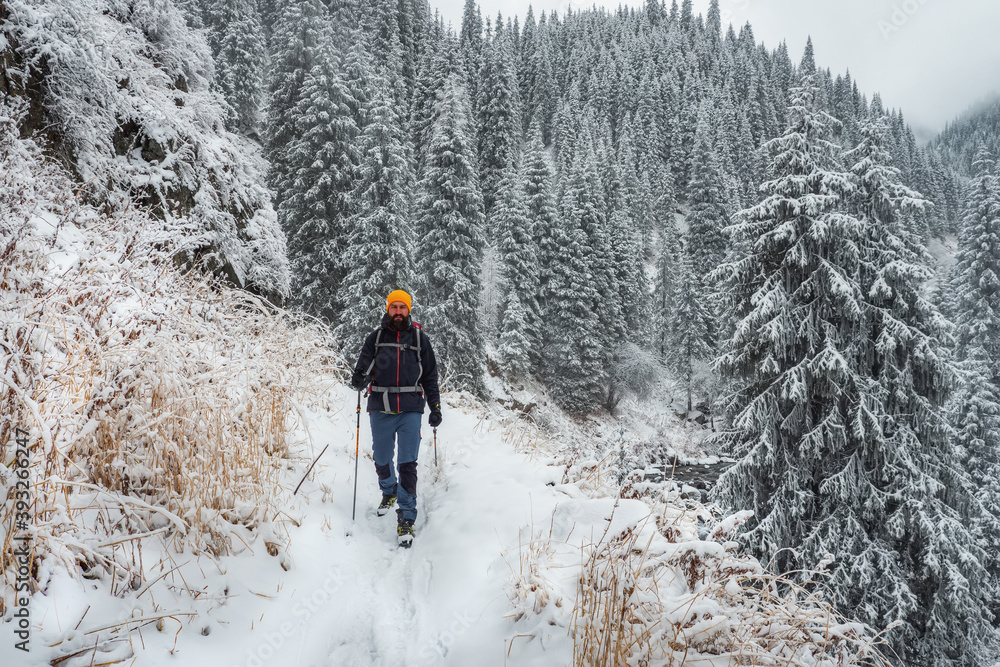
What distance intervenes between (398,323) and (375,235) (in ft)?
55.5

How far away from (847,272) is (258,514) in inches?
569

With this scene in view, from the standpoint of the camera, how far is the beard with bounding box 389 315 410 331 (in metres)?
4.85

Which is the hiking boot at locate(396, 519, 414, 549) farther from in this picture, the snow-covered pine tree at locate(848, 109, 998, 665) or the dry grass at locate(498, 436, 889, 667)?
the snow-covered pine tree at locate(848, 109, 998, 665)

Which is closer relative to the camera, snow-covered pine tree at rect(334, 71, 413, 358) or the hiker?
the hiker

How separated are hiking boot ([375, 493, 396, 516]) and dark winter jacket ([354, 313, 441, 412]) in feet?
2.95

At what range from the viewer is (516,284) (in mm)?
30875

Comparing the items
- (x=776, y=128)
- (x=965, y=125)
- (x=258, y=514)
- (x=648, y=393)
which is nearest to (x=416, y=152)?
(x=648, y=393)

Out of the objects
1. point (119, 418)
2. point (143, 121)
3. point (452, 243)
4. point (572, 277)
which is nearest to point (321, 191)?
point (452, 243)

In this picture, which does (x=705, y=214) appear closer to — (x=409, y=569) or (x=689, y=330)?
(x=689, y=330)

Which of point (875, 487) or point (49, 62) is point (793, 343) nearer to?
point (875, 487)

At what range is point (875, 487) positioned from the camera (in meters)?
12.0

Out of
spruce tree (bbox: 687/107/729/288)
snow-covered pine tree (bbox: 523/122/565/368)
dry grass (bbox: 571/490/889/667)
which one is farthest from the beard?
spruce tree (bbox: 687/107/729/288)

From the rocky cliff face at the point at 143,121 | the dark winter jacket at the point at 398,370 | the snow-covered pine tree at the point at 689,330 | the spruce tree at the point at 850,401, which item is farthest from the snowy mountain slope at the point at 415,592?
the snow-covered pine tree at the point at 689,330

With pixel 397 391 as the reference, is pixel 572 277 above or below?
above
